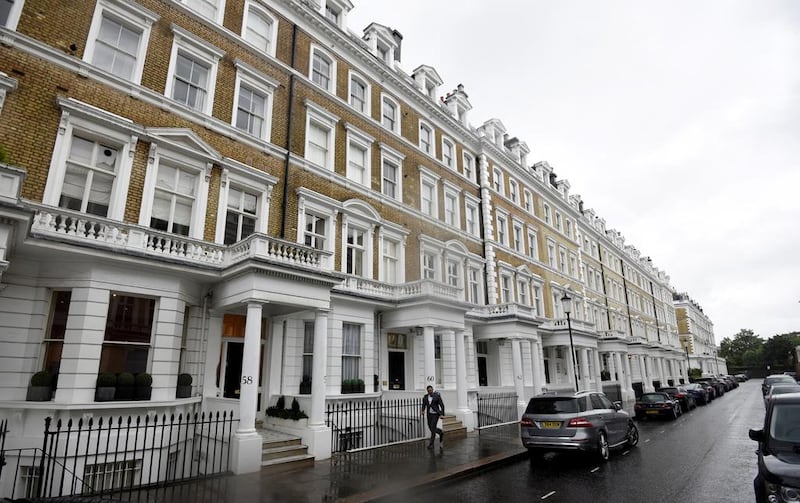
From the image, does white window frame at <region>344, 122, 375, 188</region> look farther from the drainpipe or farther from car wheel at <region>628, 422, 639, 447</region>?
car wheel at <region>628, 422, 639, 447</region>

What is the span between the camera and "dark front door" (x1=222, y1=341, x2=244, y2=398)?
42.2 ft

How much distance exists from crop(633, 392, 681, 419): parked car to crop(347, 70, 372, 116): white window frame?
20054 mm

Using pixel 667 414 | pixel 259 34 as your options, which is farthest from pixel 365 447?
pixel 667 414

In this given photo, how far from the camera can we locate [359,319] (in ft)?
52.8

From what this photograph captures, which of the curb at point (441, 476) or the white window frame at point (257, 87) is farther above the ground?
the white window frame at point (257, 87)

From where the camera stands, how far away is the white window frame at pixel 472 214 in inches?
987

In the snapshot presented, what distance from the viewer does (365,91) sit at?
789 inches

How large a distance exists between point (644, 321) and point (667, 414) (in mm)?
37510

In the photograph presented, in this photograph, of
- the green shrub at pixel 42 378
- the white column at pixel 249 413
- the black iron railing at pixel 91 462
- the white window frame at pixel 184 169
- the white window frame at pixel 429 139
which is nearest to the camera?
the black iron railing at pixel 91 462

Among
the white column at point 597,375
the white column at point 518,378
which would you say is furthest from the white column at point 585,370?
the white column at point 518,378

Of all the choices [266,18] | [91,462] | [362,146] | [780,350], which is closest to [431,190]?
[362,146]

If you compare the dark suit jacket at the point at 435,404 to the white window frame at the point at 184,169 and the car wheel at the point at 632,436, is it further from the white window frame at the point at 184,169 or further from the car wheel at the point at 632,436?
the white window frame at the point at 184,169

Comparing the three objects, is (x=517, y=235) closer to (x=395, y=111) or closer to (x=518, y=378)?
(x=518, y=378)

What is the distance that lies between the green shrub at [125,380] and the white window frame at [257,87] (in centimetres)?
809
